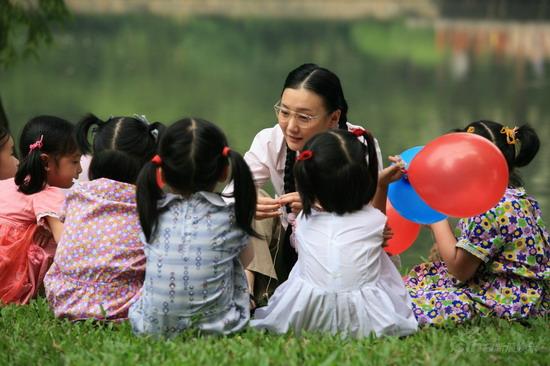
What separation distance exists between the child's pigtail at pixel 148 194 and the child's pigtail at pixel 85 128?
57 centimetres

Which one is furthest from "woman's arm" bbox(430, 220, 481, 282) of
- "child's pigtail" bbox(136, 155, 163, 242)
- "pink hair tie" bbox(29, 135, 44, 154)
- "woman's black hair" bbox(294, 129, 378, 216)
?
"pink hair tie" bbox(29, 135, 44, 154)

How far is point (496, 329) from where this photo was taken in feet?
11.4

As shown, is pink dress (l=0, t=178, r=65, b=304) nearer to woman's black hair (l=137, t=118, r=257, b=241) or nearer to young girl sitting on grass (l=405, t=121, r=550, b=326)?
woman's black hair (l=137, t=118, r=257, b=241)

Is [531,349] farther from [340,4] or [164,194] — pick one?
[340,4]

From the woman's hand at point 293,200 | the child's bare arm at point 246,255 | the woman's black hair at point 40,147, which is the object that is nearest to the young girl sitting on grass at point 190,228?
the child's bare arm at point 246,255

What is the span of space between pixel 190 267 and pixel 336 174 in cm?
60

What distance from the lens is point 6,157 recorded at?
438 centimetres

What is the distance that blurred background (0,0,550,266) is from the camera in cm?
1193

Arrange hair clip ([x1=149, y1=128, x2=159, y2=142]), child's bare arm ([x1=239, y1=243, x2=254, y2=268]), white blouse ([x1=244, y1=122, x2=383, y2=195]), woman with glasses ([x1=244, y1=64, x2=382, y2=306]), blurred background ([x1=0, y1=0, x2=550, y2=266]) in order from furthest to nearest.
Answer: blurred background ([x1=0, y1=0, x2=550, y2=266])
white blouse ([x1=244, y1=122, x2=383, y2=195])
woman with glasses ([x1=244, y1=64, x2=382, y2=306])
hair clip ([x1=149, y1=128, x2=159, y2=142])
child's bare arm ([x1=239, y1=243, x2=254, y2=268])

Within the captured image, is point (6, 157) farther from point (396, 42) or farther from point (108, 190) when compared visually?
point (396, 42)

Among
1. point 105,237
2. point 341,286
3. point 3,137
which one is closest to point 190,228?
point 105,237

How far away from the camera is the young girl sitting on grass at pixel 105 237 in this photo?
3.47 metres

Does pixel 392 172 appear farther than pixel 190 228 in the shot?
Yes

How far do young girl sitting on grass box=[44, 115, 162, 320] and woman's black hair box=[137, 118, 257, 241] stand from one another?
1.00 ft
